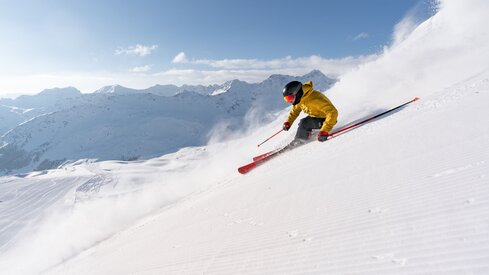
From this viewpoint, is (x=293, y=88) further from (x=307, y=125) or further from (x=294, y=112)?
(x=294, y=112)

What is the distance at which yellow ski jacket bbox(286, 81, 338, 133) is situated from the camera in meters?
9.97

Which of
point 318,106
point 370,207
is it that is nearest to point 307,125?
point 318,106

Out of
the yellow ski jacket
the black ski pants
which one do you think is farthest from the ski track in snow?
the black ski pants

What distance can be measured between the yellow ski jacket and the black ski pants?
0.61 ft

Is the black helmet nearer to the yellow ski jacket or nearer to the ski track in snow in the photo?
the yellow ski jacket

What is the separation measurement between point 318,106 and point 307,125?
1014 millimetres

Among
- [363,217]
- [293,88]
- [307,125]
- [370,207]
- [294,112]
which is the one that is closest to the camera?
[363,217]

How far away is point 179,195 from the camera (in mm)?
16531

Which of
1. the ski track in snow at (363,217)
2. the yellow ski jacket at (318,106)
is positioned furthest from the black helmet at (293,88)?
the ski track in snow at (363,217)

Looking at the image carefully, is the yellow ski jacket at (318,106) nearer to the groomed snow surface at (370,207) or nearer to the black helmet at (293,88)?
the black helmet at (293,88)

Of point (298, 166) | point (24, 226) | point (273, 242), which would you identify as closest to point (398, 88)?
point (298, 166)

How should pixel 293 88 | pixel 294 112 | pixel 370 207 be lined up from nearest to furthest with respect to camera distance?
pixel 370 207, pixel 293 88, pixel 294 112

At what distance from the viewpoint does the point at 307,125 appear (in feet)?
37.2

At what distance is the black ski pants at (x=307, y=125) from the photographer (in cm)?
1109
